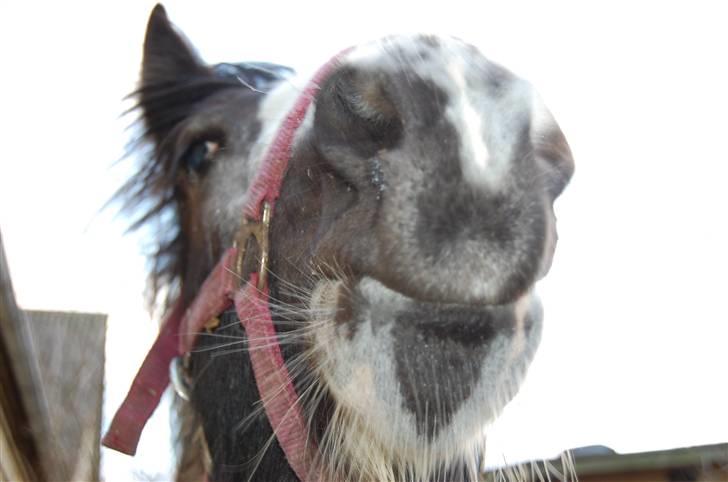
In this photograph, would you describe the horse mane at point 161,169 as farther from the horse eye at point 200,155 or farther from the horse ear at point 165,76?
the horse eye at point 200,155

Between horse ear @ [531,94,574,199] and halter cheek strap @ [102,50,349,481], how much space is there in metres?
0.41

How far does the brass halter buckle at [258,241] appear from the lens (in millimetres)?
1403

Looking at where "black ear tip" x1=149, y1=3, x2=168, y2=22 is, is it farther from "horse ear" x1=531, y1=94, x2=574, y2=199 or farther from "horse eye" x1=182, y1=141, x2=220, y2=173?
"horse ear" x1=531, y1=94, x2=574, y2=199

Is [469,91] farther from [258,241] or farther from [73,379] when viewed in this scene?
[73,379]

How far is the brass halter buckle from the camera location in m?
1.40

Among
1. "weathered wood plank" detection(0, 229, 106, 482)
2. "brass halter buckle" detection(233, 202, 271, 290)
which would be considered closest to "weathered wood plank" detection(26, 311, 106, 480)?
"weathered wood plank" detection(0, 229, 106, 482)

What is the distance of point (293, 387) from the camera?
4.28ft

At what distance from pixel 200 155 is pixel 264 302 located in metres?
0.63

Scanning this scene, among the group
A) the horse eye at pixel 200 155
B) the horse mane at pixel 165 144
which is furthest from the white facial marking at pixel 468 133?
the horse mane at pixel 165 144

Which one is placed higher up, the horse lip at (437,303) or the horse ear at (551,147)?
the horse ear at (551,147)

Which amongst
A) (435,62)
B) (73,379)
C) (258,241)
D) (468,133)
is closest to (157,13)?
(258,241)

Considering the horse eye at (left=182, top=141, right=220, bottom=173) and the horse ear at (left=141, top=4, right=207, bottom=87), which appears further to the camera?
the horse ear at (left=141, top=4, right=207, bottom=87)

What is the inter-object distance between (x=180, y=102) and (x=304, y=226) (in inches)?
40.1

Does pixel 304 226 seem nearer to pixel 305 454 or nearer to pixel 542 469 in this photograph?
pixel 305 454
